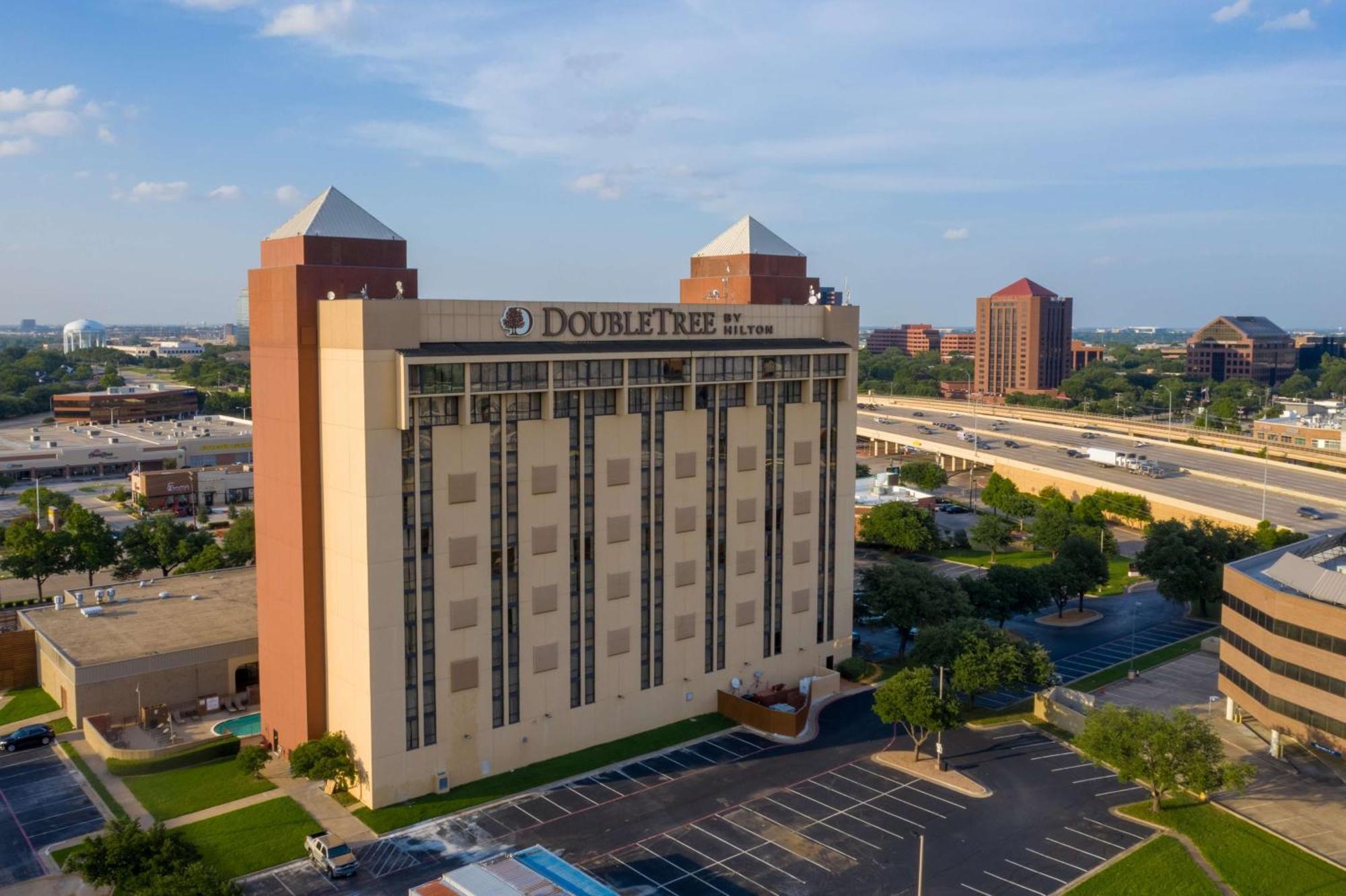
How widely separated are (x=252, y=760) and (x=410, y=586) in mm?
13698

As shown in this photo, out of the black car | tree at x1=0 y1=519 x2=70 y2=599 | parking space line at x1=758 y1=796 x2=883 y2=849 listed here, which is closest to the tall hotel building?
parking space line at x1=758 y1=796 x2=883 y2=849

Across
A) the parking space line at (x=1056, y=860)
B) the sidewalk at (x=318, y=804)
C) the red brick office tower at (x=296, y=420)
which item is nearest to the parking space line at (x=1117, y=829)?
the parking space line at (x=1056, y=860)

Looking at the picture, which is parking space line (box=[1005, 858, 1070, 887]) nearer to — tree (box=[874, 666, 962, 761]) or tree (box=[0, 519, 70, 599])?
tree (box=[874, 666, 962, 761])

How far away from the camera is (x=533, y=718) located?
6288 cm

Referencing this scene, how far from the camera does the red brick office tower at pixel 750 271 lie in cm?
8181

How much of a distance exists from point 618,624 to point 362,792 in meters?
17.9

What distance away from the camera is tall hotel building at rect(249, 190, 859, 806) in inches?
2253

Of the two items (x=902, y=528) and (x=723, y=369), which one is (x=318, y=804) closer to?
(x=723, y=369)

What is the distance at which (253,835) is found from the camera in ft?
176

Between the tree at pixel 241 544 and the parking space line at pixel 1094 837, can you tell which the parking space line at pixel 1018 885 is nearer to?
the parking space line at pixel 1094 837

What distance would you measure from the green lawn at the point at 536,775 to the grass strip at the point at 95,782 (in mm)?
13058

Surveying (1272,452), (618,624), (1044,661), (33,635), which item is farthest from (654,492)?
(1272,452)

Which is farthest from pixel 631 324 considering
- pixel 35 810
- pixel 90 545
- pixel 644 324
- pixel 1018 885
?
pixel 90 545

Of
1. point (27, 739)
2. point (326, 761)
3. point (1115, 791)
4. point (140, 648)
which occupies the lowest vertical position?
point (1115, 791)
